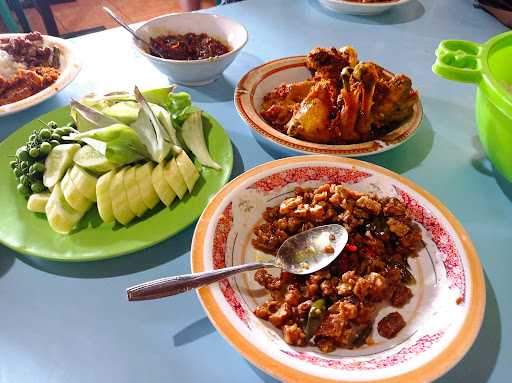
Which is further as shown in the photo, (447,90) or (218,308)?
(447,90)

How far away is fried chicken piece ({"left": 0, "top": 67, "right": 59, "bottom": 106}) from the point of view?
1.81m

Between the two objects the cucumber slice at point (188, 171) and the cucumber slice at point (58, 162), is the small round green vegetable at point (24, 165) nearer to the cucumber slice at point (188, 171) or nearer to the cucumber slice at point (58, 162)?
the cucumber slice at point (58, 162)

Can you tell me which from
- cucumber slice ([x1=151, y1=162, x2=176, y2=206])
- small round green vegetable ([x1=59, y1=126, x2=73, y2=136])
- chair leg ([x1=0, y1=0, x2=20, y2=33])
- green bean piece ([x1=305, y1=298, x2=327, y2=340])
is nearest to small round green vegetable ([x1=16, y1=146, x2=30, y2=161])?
small round green vegetable ([x1=59, y1=126, x2=73, y2=136])

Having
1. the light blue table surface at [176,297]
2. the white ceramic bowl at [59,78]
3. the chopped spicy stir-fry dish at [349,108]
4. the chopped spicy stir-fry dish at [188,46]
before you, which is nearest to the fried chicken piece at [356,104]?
the chopped spicy stir-fry dish at [349,108]

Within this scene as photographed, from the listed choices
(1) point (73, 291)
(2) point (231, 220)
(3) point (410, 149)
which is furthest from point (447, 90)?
(1) point (73, 291)

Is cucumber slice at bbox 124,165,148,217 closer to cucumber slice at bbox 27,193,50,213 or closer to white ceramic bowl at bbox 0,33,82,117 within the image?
cucumber slice at bbox 27,193,50,213

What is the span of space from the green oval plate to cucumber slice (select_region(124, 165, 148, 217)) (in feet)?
0.09

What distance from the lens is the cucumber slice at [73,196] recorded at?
1.28 metres

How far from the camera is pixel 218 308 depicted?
3.08 feet

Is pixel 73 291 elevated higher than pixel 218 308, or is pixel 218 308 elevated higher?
pixel 218 308

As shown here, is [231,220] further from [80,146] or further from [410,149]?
[410,149]

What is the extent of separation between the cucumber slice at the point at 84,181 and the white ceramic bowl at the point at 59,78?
21.6 inches

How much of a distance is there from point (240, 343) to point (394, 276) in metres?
0.48

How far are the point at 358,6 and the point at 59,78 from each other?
183 cm
